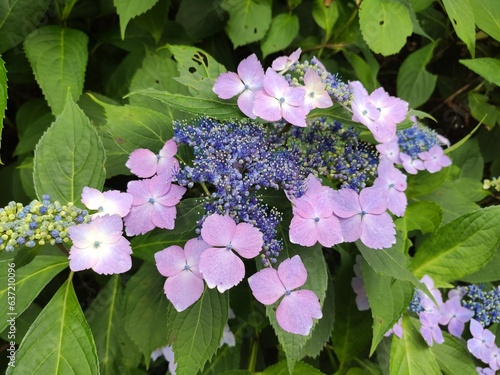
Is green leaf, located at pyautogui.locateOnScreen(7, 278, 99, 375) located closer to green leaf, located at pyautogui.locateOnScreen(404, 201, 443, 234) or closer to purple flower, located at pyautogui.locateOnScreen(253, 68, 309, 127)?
purple flower, located at pyautogui.locateOnScreen(253, 68, 309, 127)

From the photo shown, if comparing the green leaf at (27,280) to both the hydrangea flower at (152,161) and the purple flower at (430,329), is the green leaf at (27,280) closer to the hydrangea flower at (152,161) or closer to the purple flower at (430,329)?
the hydrangea flower at (152,161)

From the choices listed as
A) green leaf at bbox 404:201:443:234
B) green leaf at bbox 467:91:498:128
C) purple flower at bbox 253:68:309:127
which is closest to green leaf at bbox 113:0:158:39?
purple flower at bbox 253:68:309:127

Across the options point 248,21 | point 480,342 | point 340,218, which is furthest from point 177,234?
point 480,342

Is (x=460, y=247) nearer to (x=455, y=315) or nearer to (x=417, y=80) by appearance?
(x=455, y=315)

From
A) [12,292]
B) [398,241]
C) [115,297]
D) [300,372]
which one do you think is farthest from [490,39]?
[12,292]

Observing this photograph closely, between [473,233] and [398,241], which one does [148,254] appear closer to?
[398,241]

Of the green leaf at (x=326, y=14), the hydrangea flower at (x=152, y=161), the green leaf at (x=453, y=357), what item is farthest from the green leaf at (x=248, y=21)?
the green leaf at (x=453, y=357)
